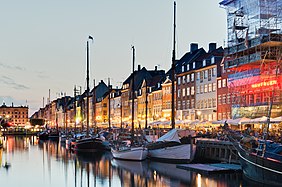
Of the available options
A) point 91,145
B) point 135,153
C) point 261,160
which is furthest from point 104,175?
point 91,145

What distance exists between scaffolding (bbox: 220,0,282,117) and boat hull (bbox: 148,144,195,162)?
16149 mm

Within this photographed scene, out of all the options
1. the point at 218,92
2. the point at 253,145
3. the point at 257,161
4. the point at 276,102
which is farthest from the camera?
the point at 218,92

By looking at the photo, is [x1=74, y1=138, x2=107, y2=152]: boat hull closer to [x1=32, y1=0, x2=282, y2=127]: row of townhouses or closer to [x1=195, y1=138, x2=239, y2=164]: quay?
[x1=32, y1=0, x2=282, y2=127]: row of townhouses

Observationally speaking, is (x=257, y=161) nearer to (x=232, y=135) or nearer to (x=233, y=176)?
(x=233, y=176)

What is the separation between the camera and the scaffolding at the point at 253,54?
55.8 meters

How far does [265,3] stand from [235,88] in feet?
39.1

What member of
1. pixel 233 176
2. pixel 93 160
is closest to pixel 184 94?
pixel 93 160

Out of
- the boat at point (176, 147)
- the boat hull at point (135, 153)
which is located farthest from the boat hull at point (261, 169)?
the boat hull at point (135, 153)

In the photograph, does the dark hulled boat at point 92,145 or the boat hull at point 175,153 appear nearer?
the boat hull at point 175,153

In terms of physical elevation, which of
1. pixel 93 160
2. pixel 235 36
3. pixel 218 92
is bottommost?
pixel 93 160

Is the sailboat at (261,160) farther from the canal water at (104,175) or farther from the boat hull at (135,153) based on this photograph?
the boat hull at (135,153)

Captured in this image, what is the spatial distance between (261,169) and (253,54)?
29.9m

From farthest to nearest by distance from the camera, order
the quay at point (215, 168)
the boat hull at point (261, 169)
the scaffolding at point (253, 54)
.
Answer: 1. the scaffolding at point (253, 54)
2. the quay at point (215, 168)
3. the boat hull at point (261, 169)

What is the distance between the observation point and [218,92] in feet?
246
